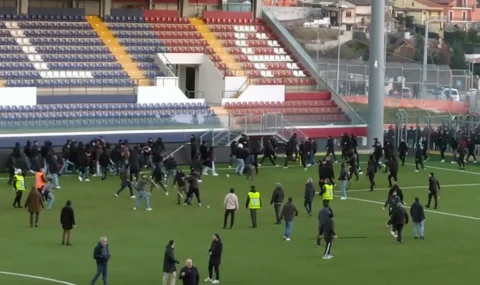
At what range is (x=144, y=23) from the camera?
61344 mm

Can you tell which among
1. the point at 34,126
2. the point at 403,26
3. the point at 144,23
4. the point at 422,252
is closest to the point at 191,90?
the point at 144,23

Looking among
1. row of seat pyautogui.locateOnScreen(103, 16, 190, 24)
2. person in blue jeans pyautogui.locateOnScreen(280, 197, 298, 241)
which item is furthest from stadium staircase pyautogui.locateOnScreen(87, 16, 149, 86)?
person in blue jeans pyautogui.locateOnScreen(280, 197, 298, 241)

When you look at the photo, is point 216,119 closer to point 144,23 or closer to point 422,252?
point 144,23

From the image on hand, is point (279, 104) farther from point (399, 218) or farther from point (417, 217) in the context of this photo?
point (399, 218)

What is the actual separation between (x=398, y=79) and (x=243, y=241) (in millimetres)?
35704

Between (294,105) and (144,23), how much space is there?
8.08 metres

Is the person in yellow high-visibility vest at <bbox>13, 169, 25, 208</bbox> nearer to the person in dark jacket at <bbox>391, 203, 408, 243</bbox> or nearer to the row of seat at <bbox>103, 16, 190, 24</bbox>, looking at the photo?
the person in dark jacket at <bbox>391, 203, 408, 243</bbox>

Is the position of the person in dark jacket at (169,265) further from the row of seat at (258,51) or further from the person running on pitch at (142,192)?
the row of seat at (258,51)

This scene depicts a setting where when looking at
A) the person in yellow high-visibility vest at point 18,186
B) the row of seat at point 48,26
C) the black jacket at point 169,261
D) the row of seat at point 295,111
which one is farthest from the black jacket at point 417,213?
the row of seat at point 48,26

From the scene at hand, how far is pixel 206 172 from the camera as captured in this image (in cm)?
5019

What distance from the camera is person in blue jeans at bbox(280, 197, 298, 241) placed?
3547cm

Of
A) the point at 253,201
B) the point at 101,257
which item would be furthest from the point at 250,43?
the point at 101,257

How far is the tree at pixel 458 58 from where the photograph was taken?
103244mm

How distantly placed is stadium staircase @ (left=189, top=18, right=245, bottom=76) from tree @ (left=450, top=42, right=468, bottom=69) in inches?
1716
